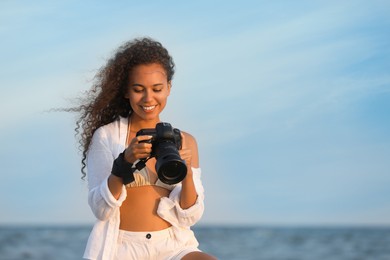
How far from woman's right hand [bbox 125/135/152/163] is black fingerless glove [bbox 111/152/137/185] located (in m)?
0.02

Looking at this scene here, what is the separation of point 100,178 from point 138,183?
0.58 feet

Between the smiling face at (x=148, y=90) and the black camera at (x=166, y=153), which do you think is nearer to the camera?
the black camera at (x=166, y=153)

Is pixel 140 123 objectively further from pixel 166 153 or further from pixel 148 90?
pixel 166 153

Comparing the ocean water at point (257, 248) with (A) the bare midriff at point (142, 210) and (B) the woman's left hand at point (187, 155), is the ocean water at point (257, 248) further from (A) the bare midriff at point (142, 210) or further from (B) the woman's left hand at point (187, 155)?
(B) the woman's left hand at point (187, 155)

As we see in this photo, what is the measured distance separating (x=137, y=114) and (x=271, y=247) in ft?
50.9

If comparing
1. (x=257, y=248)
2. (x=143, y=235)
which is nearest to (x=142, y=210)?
(x=143, y=235)

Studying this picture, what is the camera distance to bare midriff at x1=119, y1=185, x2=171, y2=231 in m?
4.01

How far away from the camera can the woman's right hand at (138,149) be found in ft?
12.6

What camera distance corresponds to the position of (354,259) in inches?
631

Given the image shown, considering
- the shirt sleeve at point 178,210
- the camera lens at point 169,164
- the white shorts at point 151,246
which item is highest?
the camera lens at point 169,164

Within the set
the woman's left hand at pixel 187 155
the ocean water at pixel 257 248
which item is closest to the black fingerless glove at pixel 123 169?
the woman's left hand at pixel 187 155

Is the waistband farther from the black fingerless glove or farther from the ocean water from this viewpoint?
the ocean water

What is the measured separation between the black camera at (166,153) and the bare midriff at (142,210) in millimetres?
212

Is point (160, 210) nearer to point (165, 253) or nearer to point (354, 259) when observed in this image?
point (165, 253)
